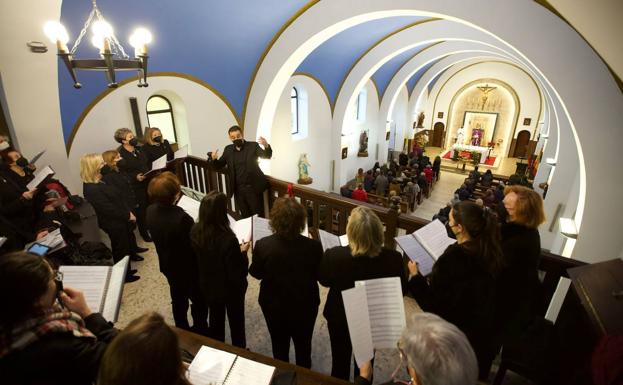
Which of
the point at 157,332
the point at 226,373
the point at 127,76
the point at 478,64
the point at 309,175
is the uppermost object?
the point at 478,64

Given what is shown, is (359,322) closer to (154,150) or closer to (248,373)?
(248,373)

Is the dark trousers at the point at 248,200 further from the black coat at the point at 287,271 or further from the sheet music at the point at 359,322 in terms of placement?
the sheet music at the point at 359,322

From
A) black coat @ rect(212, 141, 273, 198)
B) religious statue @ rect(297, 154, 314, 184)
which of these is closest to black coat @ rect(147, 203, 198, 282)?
black coat @ rect(212, 141, 273, 198)

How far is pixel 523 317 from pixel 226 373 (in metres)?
2.28

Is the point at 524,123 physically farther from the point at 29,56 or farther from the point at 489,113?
the point at 29,56

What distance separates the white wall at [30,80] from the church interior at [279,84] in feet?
0.04

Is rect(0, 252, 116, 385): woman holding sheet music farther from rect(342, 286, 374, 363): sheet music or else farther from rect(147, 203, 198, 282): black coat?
rect(342, 286, 374, 363): sheet music

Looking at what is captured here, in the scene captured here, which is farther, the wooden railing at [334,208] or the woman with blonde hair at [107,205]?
the woman with blonde hair at [107,205]

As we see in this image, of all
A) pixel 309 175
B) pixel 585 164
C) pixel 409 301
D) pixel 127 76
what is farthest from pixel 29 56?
pixel 309 175

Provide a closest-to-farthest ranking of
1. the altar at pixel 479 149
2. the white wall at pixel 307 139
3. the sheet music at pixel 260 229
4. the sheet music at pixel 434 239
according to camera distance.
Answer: the sheet music at pixel 434 239 < the sheet music at pixel 260 229 < the white wall at pixel 307 139 < the altar at pixel 479 149

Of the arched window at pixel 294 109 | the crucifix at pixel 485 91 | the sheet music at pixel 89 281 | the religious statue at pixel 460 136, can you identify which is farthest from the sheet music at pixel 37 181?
the crucifix at pixel 485 91

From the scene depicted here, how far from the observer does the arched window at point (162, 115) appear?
22.4 feet

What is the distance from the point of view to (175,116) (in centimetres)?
719

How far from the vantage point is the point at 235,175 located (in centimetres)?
458
